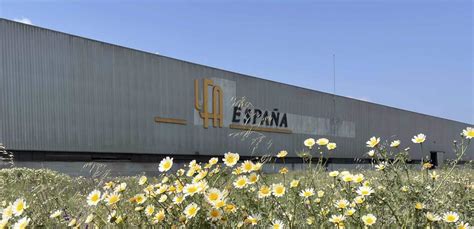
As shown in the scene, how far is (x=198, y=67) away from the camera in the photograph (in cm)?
2427

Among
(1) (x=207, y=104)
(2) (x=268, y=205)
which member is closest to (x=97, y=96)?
(1) (x=207, y=104)

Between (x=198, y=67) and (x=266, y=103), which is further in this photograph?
(x=266, y=103)

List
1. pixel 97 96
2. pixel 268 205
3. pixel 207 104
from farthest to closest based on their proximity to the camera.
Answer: pixel 207 104, pixel 97 96, pixel 268 205

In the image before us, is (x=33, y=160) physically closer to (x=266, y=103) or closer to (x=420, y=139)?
(x=266, y=103)

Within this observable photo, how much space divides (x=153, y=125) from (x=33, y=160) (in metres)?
5.99

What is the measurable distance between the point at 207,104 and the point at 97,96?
6.77m

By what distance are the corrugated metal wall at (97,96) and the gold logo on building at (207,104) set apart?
36 centimetres

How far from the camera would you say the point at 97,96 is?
63.1ft

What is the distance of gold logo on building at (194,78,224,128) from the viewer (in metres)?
23.8

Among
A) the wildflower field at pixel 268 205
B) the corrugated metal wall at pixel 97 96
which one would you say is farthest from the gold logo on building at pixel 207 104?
the wildflower field at pixel 268 205

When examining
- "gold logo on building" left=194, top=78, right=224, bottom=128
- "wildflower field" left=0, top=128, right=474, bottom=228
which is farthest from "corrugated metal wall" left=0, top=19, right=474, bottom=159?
"wildflower field" left=0, top=128, right=474, bottom=228

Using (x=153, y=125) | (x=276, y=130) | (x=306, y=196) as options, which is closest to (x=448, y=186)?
(x=306, y=196)

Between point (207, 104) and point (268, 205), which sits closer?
point (268, 205)

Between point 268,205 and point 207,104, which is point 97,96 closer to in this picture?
point 207,104
